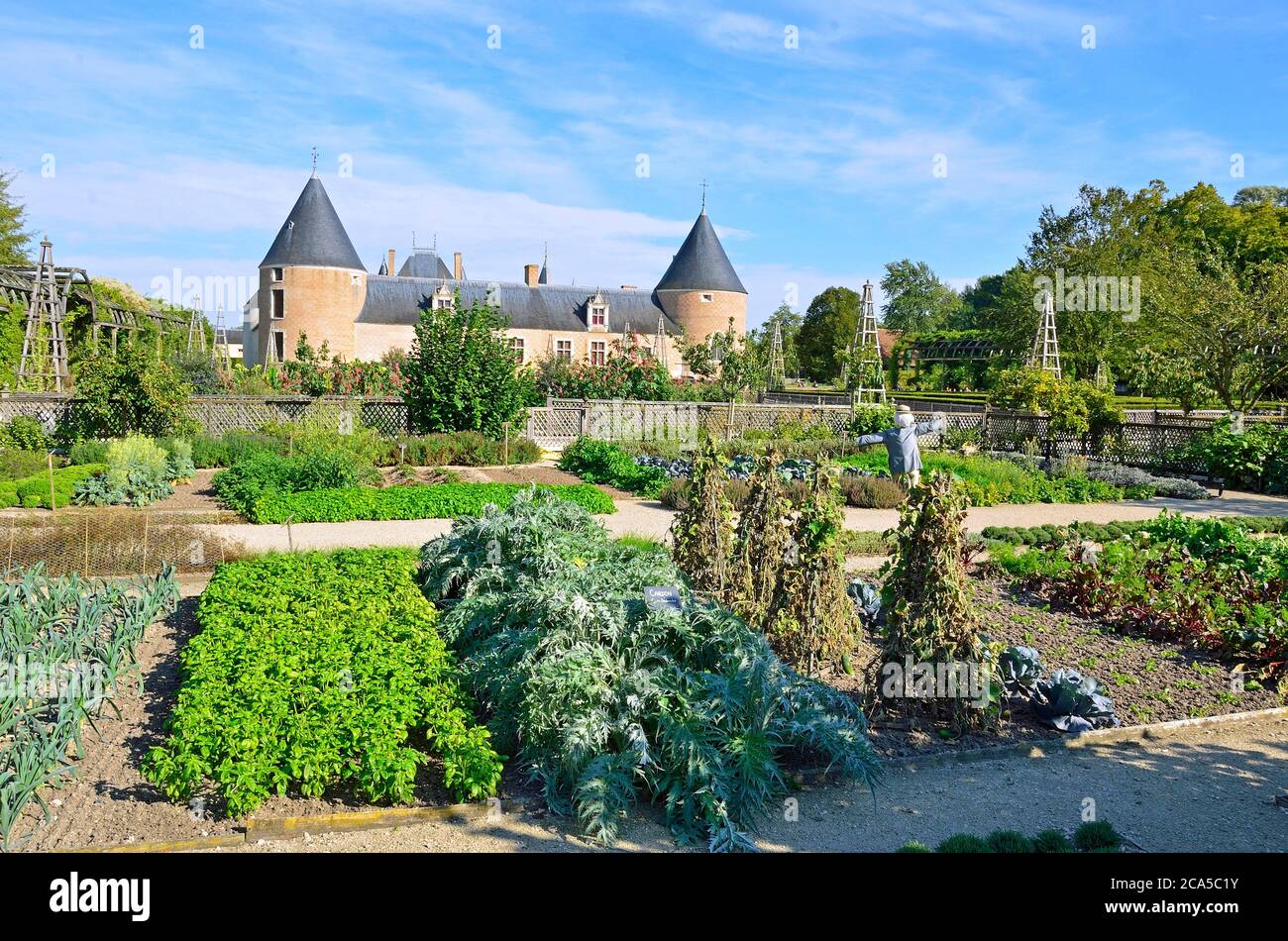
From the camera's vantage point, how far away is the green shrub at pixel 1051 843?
4000mm

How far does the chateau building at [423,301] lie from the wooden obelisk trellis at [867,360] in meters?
10.6

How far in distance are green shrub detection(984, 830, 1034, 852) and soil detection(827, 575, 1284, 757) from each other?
3.61ft

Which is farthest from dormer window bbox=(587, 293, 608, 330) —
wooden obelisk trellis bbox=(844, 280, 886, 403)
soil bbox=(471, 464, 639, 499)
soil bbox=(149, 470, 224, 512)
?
soil bbox=(149, 470, 224, 512)

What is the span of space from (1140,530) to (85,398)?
16.0 m

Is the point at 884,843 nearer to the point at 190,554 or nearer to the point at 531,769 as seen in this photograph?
the point at 531,769

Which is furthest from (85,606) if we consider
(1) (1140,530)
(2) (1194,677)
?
(1) (1140,530)

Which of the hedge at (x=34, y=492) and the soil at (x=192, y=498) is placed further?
the soil at (x=192, y=498)

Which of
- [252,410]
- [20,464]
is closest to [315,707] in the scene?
[20,464]

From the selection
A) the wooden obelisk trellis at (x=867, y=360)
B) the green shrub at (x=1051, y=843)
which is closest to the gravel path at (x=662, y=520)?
the green shrub at (x=1051, y=843)

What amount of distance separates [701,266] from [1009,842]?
40.8 metres

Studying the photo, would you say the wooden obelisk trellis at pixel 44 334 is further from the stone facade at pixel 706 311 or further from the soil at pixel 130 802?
the stone facade at pixel 706 311

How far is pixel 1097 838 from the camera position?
4.11m

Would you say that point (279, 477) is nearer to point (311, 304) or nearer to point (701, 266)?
point (311, 304)

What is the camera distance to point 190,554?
9.23m
